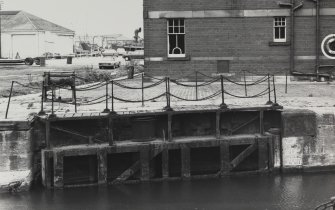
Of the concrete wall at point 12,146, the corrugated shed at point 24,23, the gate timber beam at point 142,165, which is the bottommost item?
the gate timber beam at point 142,165

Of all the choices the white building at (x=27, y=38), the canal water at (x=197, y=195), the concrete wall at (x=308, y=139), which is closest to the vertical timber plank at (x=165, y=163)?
the canal water at (x=197, y=195)

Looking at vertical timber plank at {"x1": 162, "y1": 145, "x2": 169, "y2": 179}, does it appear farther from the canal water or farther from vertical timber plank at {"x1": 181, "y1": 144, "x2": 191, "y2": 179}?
vertical timber plank at {"x1": 181, "y1": 144, "x2": 191, "y2": 179}

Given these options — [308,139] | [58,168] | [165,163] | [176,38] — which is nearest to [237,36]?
[176,38]

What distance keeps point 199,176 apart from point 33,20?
225 ft

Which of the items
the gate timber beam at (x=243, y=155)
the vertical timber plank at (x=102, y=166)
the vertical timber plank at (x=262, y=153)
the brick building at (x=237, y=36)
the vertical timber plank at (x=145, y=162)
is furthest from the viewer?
the brick building at (x=237, y=36)

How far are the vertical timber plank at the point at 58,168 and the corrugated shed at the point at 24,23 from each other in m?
62.9

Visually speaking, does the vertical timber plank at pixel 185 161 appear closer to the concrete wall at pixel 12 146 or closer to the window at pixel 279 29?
the concrete wall at pixel 12 146

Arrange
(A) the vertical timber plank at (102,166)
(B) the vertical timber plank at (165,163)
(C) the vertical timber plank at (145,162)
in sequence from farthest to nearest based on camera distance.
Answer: (B) the vertical timber plank at (165,163)
(C) the vertical timber plank at (145,162)
(A) the vertical timber plank at (102,166)

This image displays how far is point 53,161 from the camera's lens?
16.1m

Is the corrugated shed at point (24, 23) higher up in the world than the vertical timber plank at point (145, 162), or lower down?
higher up

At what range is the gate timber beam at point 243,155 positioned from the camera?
690 inches

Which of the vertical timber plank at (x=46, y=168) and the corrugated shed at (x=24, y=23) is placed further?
the corrugated shed at (x=24, y=23)

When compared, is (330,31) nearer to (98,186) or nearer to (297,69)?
(297,69)

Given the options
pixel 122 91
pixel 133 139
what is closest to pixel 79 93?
pixel 122 91
